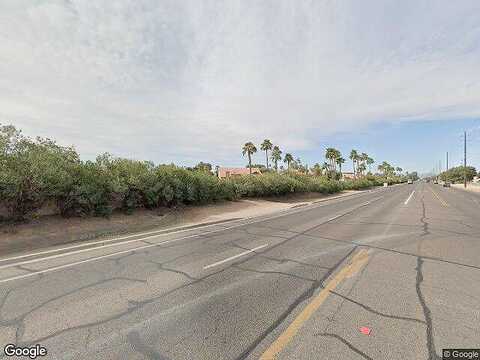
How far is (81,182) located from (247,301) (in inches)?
404

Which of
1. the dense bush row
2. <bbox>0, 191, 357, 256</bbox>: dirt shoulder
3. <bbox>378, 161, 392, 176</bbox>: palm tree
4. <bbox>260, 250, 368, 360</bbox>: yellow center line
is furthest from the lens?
<bbox>378, 161, 392, 176</bbox>: palm tree

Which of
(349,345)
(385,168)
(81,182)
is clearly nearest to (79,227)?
(81,182)

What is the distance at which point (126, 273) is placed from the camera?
221 inches

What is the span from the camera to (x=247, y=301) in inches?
163

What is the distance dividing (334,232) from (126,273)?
7024mm

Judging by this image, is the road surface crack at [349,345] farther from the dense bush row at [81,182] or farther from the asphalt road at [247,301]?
the dense bush row at [81,182]

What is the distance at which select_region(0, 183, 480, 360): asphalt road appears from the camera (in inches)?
120

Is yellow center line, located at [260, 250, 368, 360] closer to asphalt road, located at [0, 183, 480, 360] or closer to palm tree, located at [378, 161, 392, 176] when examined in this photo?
asphalt road, located at [0, 183, 480, 360]

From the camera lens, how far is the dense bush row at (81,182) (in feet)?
32.2

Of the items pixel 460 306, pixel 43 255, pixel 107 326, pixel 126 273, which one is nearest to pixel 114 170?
pixel 43 255

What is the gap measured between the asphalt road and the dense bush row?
3712 millimetres

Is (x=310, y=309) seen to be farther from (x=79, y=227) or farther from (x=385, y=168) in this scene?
(x=385, y=168)

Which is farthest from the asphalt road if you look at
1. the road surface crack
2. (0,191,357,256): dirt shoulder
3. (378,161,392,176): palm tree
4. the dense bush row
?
(378,161,392,176): palm tree

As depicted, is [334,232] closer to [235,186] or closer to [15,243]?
[15,243]
